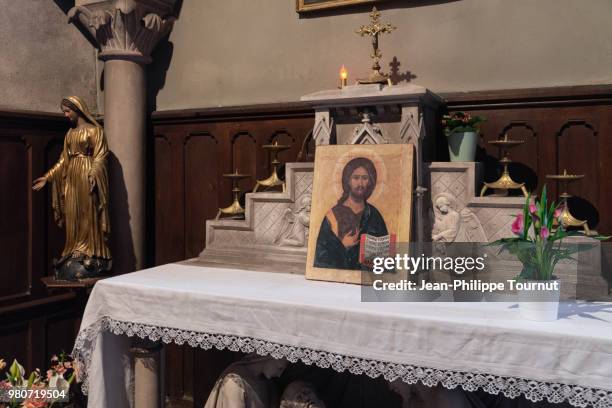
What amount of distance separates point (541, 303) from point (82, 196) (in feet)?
11.5

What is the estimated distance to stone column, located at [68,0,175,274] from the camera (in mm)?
4812

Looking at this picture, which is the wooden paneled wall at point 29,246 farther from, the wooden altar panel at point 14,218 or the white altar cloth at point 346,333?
the white altar cloth at point 346,333

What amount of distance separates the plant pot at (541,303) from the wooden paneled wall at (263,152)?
1293 millimetres

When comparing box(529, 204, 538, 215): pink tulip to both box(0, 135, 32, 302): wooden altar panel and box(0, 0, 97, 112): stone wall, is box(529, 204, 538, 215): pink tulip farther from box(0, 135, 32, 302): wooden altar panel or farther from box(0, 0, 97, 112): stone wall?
box(0, 0, 97, 112): stone wall

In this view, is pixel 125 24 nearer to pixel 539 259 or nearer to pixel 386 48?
pixel 386 48

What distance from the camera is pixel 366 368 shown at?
2.70 m

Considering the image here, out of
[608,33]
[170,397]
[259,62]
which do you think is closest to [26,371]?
[170,397]

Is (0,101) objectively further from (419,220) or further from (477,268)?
(477,268)

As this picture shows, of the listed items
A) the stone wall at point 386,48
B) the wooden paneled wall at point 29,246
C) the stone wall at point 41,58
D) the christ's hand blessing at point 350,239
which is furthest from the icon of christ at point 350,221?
the stone wall at point 41,58

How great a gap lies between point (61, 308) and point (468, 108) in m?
3.78

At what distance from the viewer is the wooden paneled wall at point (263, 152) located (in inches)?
140

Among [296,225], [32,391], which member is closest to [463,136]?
[296,225]

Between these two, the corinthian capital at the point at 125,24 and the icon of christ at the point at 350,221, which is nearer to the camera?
the icon of christ at the point at 350,221

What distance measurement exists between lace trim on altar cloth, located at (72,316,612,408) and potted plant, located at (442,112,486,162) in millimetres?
1371
